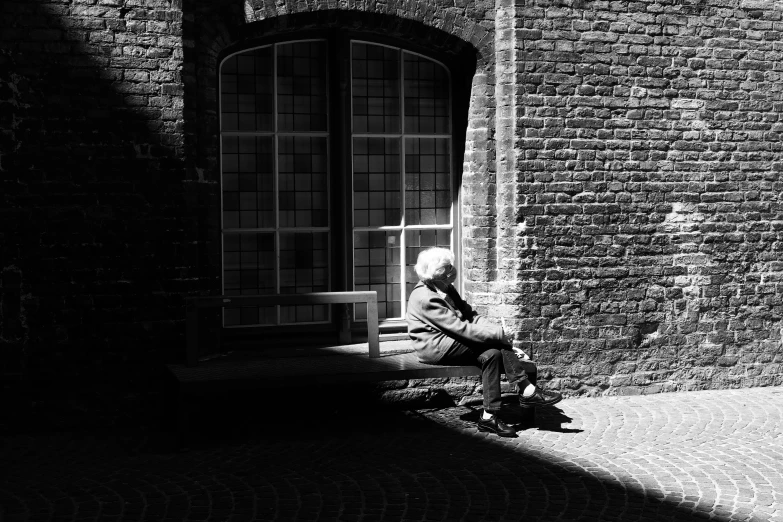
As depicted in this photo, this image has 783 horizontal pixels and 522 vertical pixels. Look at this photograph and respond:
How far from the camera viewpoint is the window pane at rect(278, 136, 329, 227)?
26.4ft

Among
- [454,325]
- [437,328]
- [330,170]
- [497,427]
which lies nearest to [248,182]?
[330,170]

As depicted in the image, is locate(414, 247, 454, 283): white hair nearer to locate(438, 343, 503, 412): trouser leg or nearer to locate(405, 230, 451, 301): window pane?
locate(438, 343, 503, 412): trouser leg

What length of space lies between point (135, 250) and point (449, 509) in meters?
3.21

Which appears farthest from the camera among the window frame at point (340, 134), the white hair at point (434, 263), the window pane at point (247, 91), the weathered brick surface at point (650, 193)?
the weathered brick surface at point (650, 193)

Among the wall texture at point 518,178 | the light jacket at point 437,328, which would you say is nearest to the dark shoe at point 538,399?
the light jacket at point 437,328

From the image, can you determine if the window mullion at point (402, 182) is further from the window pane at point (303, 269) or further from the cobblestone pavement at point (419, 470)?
the cobblestone pavement at point (419, 470)

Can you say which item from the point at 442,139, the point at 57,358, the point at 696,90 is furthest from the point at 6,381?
the point at 696,90

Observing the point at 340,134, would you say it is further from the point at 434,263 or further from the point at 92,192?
the point at 92,192

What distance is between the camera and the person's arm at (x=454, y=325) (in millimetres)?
7047

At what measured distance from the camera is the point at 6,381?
6.99 m

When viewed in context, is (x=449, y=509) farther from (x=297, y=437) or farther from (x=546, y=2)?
(x=546, y=2)

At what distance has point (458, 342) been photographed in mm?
7137

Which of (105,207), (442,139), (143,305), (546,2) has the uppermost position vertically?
(546,2)

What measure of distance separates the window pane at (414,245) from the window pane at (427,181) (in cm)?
9
